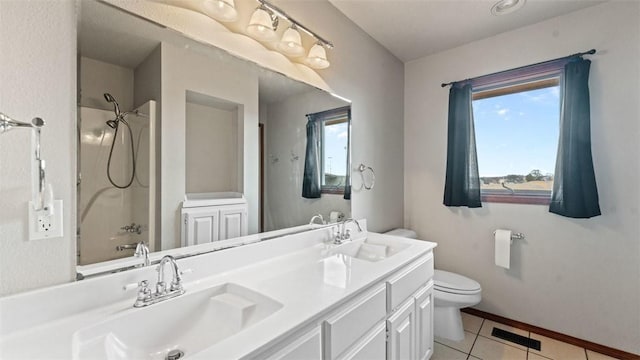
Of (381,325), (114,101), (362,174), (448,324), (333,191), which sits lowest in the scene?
(448,324)

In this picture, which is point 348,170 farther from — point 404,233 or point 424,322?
point 424,322

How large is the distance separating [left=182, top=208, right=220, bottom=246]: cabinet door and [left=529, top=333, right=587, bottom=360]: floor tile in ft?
7.79

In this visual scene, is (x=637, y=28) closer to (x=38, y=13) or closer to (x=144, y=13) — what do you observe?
(x=144, y=13)

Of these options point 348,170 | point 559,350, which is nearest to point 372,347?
point 348,170

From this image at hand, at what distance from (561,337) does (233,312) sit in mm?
2583

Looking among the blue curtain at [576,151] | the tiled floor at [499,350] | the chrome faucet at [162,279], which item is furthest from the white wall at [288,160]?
the blue curtain at [576,151]

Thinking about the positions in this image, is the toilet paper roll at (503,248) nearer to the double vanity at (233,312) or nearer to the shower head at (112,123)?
the double vanity at (233,312)

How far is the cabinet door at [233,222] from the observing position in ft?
4.43

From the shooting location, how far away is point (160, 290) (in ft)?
3.15

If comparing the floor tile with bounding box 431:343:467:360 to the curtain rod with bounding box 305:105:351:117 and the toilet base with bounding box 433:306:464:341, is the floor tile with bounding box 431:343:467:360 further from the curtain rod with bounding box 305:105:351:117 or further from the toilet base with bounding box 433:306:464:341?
the curtain rod with bounding box 305:105:351:117

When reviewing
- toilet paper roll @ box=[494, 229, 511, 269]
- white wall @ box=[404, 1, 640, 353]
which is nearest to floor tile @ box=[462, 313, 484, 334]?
white wall @ box=[404, 1, 640, 353]

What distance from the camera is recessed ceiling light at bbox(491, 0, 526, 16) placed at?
196cm

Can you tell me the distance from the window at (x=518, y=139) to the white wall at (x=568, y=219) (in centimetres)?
16

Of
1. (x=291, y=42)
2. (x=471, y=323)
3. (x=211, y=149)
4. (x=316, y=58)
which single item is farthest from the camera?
(x=471, y=323)
